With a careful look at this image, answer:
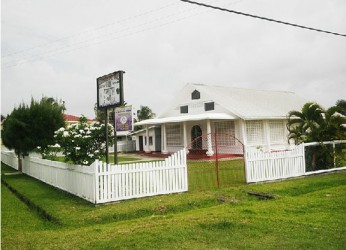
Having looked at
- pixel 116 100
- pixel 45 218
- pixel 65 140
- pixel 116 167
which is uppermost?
pixel 116 100

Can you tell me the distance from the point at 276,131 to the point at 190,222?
22.8 meters

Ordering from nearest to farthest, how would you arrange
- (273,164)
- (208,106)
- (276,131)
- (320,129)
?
(273,164) < (320,129) < (276,131) < (208,106)

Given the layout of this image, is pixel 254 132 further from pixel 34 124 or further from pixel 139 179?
pixel 139 179

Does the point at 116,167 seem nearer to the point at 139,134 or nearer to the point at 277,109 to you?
the point at 277,109

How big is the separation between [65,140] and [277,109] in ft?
71.6

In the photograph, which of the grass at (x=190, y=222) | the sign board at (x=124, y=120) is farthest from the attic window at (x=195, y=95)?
the grass at (x=190, y=222)

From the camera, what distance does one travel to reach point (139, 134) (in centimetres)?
4112

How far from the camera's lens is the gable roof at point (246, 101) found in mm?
26823

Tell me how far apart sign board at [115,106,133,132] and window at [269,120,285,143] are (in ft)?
49.5

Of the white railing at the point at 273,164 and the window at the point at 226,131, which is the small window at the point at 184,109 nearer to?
the window at the point at 226,131

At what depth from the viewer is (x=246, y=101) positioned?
30.1 meters

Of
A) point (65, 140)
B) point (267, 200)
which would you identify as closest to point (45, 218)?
point (65, 140)

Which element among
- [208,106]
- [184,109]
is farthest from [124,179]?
[184,109]

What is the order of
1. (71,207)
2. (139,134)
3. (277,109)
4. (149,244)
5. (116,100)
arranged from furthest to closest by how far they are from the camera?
(139,134), (277,109), (116,100), (71,207), (149,244)
